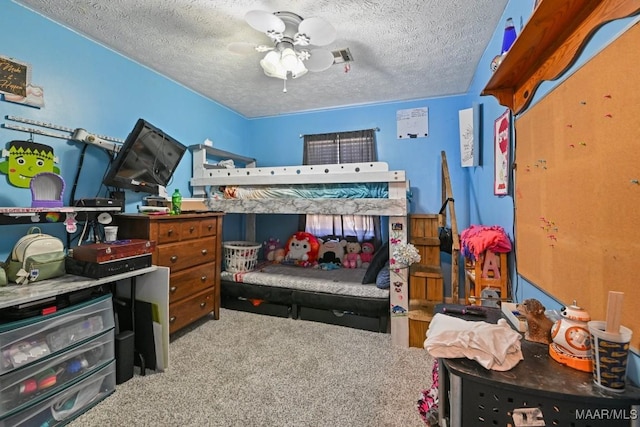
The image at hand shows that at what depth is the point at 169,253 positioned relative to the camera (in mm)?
2221

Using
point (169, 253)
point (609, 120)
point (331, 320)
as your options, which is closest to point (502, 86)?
point (609, 120)

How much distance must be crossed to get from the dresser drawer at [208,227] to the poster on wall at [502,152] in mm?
2425

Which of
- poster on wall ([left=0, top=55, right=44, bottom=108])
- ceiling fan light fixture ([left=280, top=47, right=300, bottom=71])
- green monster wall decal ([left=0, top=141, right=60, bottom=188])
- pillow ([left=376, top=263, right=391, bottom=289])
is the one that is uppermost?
ceiling fan light fixture ([left=280, top=47, right=300, bottom=71])

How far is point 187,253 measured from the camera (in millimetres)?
2398

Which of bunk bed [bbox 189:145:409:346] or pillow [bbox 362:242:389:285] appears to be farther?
pillow [bbox 362:242:389:285]

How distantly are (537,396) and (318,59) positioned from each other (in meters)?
2.18

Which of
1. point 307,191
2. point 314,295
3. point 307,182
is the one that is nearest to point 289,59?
point 307,182

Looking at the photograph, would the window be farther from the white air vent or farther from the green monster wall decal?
the green monster wall decal

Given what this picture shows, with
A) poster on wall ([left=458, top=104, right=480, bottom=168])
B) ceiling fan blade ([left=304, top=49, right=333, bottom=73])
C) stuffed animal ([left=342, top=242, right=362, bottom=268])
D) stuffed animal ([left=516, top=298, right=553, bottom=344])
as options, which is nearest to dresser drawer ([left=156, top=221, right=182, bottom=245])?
ceiling fan blade ([left=304, top=49, right=333, bottom=73])

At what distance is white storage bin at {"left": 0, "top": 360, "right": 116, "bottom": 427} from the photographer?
1.30 m

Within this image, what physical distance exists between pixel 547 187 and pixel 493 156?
0.94 meters

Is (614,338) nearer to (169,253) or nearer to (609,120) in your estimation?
(609,120)

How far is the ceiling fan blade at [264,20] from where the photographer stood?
1.58 m

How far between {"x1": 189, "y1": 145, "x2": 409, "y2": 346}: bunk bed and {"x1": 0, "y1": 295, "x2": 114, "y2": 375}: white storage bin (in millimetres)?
1368
